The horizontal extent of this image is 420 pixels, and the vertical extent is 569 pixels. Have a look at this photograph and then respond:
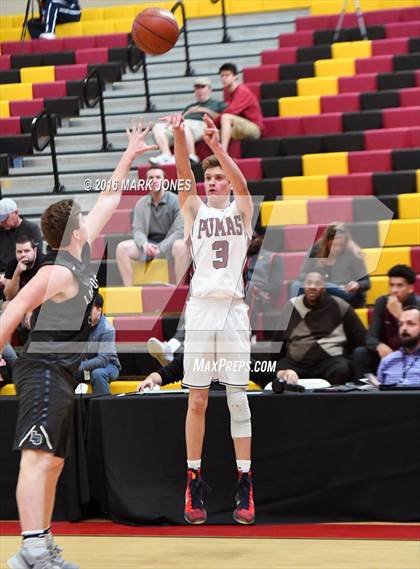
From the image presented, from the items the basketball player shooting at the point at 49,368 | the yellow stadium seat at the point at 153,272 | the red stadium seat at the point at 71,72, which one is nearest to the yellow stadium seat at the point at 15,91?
the red stadium seat at the point at 71,72

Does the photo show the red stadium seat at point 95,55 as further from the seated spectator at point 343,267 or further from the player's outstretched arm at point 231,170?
the player's outstretched arm at point 231,170

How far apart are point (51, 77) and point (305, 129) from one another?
336 cm

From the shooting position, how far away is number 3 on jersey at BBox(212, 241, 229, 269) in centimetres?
632

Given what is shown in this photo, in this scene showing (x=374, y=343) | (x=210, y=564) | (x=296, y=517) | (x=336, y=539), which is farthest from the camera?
(x=374, y=343)

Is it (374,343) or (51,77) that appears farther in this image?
(51,77)

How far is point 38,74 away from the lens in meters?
12.6

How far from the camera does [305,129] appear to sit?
10719 mm

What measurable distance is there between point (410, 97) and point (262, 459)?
4807 mm

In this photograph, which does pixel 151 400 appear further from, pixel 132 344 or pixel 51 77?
pixel 51 77

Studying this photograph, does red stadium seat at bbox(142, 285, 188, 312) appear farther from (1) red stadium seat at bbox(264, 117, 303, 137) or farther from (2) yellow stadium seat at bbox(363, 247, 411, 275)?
(1) red stadium seat at bbox(264, 117, 303, 137)

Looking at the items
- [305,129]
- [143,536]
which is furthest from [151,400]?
[305,129]

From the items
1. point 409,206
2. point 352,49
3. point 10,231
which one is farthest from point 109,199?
point 352,49

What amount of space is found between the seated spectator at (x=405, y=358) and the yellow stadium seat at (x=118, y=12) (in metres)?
8.06

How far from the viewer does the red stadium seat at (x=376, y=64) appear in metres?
11.3
